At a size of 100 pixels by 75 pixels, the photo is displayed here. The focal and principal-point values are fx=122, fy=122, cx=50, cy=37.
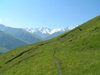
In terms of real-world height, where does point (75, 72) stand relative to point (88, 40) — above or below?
below

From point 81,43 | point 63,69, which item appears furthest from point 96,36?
point 63,69

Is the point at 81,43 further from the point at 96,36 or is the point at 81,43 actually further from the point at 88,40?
the point at 96,36

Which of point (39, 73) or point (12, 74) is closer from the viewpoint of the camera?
point (39, 73)

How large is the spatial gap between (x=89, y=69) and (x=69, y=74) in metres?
6.74

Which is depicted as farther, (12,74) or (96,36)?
(96,36)

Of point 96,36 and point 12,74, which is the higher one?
point 96,36

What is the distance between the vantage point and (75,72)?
40.0 meters

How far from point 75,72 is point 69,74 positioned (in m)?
2.25

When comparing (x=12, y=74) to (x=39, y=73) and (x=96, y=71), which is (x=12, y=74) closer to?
(x=39, y=73)

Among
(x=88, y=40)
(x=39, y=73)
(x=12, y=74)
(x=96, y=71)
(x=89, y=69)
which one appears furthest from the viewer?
(x=88, y=40)

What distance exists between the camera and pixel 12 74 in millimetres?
58469

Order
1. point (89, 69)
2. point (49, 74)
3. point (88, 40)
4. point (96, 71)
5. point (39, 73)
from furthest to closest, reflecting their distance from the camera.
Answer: point (88, 40) < point (39, 73) < point (49, 74) < point (89, 69) < point (96, 71)

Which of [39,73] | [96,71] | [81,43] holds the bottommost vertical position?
[96,71]

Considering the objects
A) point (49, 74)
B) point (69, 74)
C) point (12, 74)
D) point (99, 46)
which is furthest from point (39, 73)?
point (99, 46)
